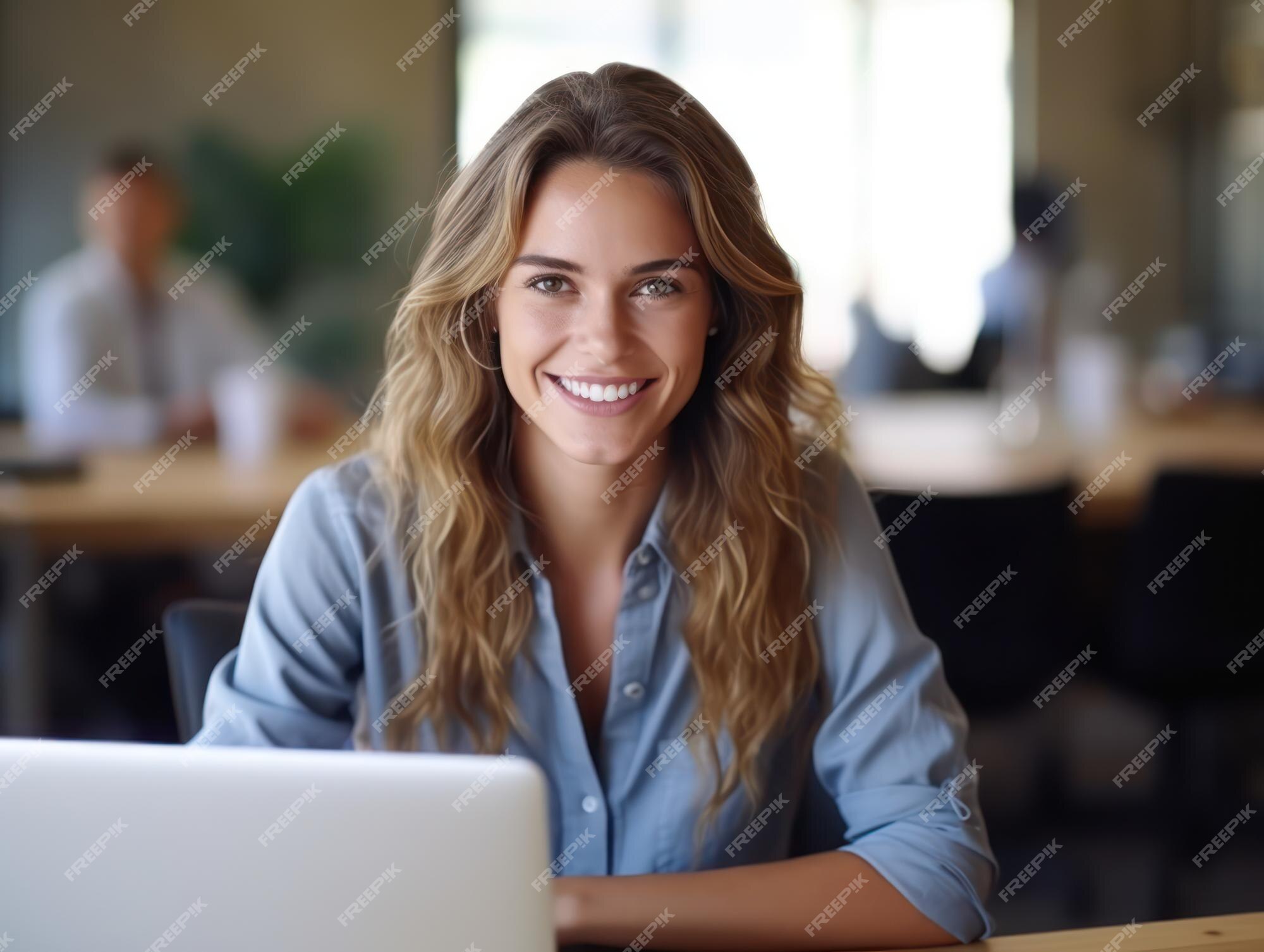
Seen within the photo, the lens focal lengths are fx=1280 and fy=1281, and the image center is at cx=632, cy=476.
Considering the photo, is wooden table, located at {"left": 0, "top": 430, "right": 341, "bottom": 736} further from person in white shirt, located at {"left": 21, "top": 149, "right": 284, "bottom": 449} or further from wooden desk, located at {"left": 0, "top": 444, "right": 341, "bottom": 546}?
person in white shirt, located at {"left": 21, "top": 149, "right": 284, "bottom": 449}

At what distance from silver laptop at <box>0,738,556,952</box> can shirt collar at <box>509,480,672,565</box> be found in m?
0.55

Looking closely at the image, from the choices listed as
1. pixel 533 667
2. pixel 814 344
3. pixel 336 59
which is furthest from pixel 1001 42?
pixel 533 667

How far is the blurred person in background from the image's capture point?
328 cm

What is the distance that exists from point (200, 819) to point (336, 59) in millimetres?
5459

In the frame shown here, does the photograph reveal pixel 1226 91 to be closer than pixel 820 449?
No

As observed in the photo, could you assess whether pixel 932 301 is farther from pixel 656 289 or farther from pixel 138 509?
pixel 656 289

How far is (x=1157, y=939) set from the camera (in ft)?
3.06

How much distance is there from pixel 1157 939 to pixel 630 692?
1.66ft

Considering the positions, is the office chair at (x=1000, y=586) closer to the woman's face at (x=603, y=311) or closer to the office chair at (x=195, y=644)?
the woman's face at (x=603, y=311)

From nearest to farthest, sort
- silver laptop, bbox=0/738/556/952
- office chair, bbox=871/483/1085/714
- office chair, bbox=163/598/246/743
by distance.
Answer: silver laptop, bbox=0/738/556/952, office chair, bbox=163/598/246/743, office chair, bbox=871/483/1085/714

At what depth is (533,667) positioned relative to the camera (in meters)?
1.25

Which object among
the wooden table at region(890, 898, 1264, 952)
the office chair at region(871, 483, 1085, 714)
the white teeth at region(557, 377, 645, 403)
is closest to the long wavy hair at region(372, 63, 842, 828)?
the white teeth at region(557, 377, 645, 403)

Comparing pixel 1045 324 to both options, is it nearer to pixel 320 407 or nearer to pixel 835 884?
pixel 320 407

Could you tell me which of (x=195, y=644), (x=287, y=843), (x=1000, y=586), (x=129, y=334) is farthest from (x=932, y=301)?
(x=287, y=843)
